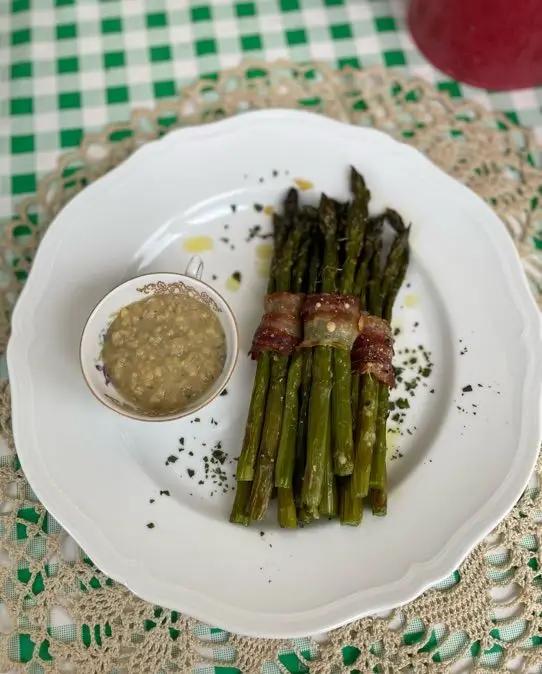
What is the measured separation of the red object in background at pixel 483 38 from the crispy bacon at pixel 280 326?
1483mm

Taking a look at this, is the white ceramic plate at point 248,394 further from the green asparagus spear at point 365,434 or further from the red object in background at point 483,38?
the red object in background at point 483,38

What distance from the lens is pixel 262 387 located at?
2.53 m

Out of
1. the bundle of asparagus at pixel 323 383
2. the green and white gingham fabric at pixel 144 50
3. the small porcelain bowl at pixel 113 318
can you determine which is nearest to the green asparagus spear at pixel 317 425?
the bundle of asparagus at pixel 323 383

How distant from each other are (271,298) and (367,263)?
0.46 m

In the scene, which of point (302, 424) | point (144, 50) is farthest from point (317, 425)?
point (144, 50)

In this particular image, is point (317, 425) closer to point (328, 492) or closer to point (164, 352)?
point (328, 492)

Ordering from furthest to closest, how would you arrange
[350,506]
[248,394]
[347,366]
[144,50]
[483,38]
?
[144,50] → [483,38] → [248,394] → [347,366] → [350,506]

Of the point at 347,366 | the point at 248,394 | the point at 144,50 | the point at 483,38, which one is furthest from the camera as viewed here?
the point at 144,50

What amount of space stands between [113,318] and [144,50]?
1596 millimetres

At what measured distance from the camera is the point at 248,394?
2682mm

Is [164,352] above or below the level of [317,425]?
above

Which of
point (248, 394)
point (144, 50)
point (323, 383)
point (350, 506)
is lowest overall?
point (350, 506)

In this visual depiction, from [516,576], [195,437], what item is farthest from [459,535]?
[195,437]

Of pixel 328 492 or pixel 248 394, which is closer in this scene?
pixel 328 492
